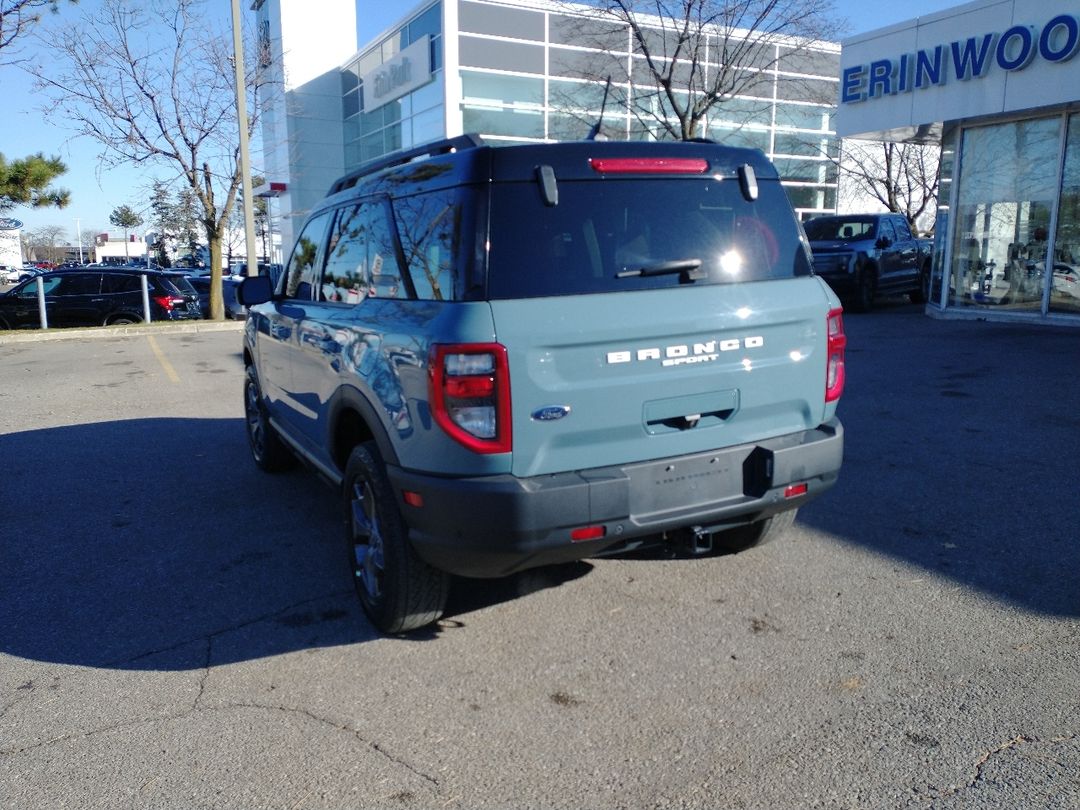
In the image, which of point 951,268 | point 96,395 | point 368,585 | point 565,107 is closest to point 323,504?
point 368,585

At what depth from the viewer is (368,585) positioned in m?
3.82

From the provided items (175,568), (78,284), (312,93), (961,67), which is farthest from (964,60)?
(312,93)

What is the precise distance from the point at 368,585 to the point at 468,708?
0.88 m

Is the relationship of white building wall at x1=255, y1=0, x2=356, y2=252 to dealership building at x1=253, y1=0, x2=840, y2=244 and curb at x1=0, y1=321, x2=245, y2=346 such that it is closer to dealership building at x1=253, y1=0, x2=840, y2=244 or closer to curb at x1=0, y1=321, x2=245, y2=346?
dealership building at x1=253, y1=0, x2=840, y2=244

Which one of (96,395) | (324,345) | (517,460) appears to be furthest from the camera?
(96,395)

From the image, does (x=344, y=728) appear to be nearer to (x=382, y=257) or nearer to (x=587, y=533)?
(x=587, y=533)

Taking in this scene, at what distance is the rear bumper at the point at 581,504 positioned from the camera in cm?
306

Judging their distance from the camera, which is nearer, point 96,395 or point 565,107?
point 96,395

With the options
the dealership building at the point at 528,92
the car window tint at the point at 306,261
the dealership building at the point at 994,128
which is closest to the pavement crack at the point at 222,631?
the car window tint at the point at 306,261

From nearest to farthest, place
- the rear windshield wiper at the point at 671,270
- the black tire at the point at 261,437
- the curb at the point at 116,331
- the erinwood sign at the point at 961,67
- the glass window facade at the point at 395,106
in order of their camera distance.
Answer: the rear windshield wiper at the point at 671,270 < the black tire at the point at 261,437 < the erinwood sign at the point at 961,67 < the curb at the point at 116,331 < the glass window facade at the point at 395,106

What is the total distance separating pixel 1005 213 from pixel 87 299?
709 inches

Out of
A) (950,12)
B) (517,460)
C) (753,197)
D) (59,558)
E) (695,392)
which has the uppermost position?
(950,12)

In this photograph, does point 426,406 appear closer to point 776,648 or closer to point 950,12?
point 776,648

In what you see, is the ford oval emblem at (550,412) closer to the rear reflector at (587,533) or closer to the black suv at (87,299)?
the rear reflector at (587,533)
